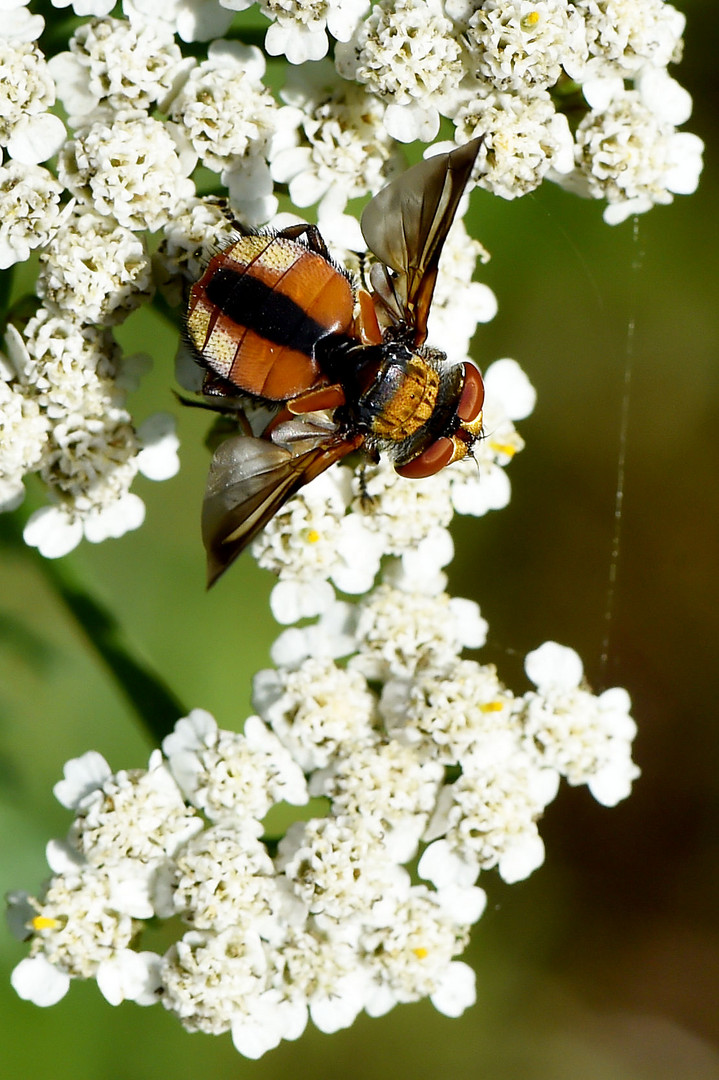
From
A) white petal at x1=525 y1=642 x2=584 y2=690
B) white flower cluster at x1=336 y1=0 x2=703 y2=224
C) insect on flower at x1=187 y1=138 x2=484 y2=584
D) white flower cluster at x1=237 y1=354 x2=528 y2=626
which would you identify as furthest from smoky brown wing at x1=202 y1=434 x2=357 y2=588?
white petal at x1=525 y1=642 x2=584 y2=690

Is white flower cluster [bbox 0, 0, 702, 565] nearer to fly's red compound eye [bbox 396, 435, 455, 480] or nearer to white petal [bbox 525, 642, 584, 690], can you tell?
fly's red compound eye [bbox 396, 435, 455, 480]

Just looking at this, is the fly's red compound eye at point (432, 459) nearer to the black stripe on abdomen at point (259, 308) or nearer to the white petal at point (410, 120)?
the black stripe on abdomen at point (259, 308)

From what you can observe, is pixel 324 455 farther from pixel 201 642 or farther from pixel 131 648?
pixel 201 642

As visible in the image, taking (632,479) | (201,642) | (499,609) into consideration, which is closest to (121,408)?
(201,642)

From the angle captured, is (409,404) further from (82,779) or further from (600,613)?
(600,613)

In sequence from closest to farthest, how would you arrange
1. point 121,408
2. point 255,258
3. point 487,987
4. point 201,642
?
point 255,258 → point 121,408 → point 201,642 → point 487,987

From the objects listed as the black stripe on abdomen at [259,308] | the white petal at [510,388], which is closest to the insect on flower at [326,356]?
the black stripe on abdomen at [259,308]
